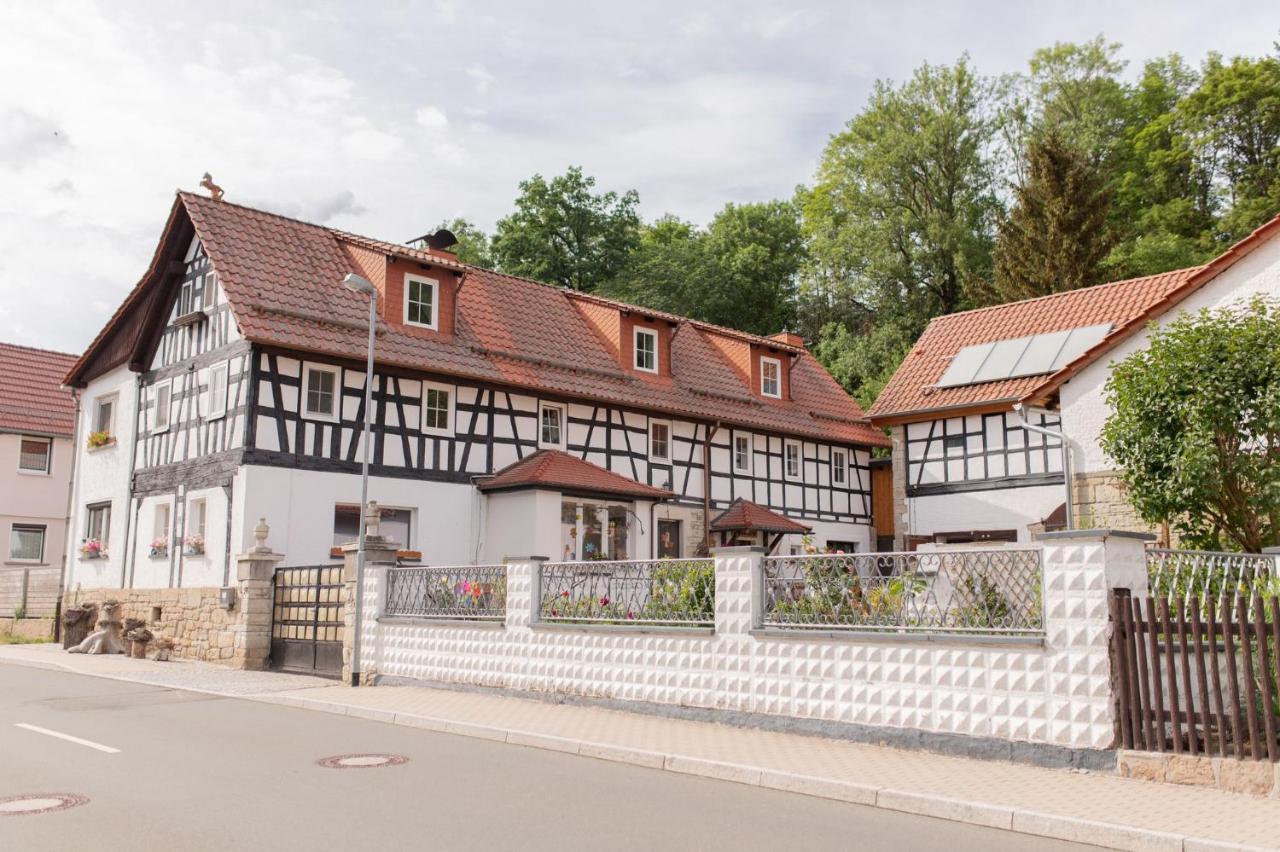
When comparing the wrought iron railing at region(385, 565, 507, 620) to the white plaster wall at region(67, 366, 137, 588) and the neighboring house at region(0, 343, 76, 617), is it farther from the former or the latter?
the neighboring house at region(0, 343, 76, 617)

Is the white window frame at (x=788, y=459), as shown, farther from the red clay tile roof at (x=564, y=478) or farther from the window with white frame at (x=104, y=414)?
the window with white frame at (x=104, y=414)

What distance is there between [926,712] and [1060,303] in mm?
22997

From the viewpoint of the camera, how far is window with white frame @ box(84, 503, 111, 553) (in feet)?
85.5

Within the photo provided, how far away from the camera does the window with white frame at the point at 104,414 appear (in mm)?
27125

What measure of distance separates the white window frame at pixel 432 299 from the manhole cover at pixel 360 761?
15.5 meters

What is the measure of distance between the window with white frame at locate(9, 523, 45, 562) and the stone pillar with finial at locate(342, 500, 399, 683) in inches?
897

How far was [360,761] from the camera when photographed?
376 inches

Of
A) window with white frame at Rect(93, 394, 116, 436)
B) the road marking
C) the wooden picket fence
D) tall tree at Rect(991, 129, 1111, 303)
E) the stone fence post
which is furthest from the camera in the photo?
tall tree at Rect(991, 129, 1111, 303)

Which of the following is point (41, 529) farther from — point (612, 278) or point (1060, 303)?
point (1060, 303)

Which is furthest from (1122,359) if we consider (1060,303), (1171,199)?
(1171,199)

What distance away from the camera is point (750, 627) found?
1178 centimetres

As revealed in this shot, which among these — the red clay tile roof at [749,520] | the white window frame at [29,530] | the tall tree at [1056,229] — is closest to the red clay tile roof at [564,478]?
the red clay tile roof at [749,520]

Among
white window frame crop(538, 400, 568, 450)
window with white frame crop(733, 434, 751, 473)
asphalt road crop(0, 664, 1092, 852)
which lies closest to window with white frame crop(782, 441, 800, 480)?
window with white frame crop(733, 434, 751, 473)

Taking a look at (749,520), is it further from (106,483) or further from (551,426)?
(106,483)
